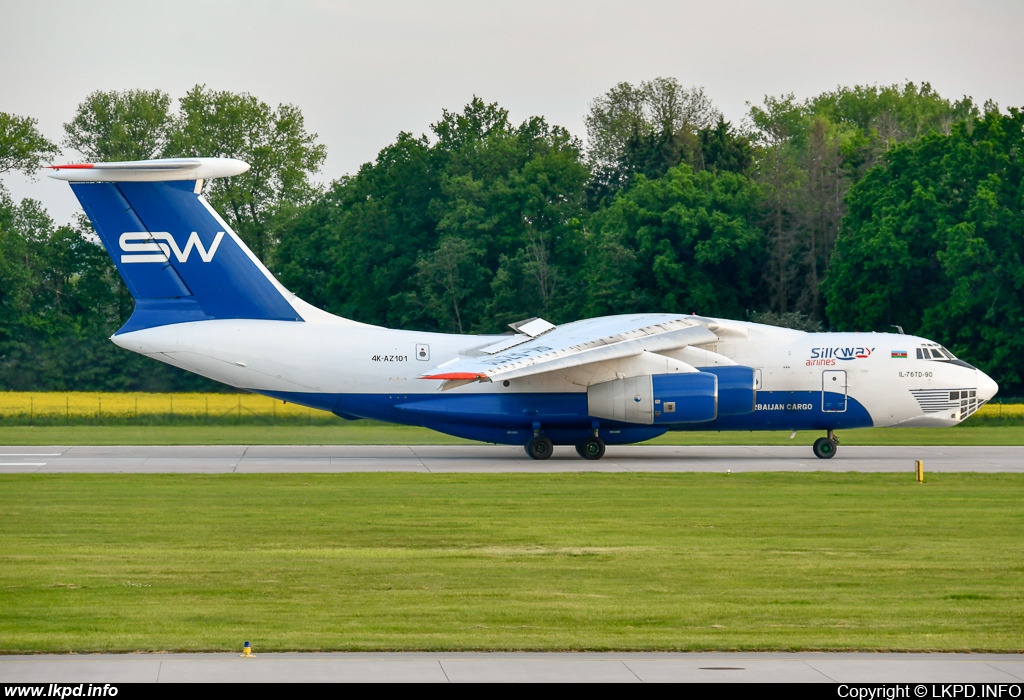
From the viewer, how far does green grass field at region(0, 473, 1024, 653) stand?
418 inches

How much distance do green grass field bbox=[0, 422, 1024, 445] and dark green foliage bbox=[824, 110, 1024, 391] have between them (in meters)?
9.24

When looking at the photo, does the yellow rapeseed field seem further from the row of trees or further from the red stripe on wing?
the red stripe on wing

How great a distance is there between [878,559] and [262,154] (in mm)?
58694

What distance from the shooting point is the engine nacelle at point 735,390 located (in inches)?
1168

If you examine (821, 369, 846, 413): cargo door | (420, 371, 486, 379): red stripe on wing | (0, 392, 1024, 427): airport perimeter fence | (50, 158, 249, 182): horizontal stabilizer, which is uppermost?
(50, 158, 249, 182): horizontal stabilizer

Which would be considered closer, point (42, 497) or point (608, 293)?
point (42, 497)

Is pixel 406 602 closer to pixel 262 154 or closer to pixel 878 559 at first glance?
pixel 878 559

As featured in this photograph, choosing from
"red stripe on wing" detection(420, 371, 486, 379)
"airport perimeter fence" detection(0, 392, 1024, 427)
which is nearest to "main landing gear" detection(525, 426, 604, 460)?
"red stripe on wing" detection(420, 371, 486, 379)

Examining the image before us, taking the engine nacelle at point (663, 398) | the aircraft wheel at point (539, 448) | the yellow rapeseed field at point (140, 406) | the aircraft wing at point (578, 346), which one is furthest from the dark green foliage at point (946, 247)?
the aircraft wheel at point (539, 448)

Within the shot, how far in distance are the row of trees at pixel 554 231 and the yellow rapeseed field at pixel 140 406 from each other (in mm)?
1498

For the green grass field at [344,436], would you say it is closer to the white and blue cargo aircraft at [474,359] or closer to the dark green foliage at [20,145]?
the white and blue cargo aircraft at [474,359]

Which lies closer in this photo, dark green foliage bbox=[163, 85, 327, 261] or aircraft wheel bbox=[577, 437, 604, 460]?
aircraft wheel bbox=[577, 437, 604, 460]
